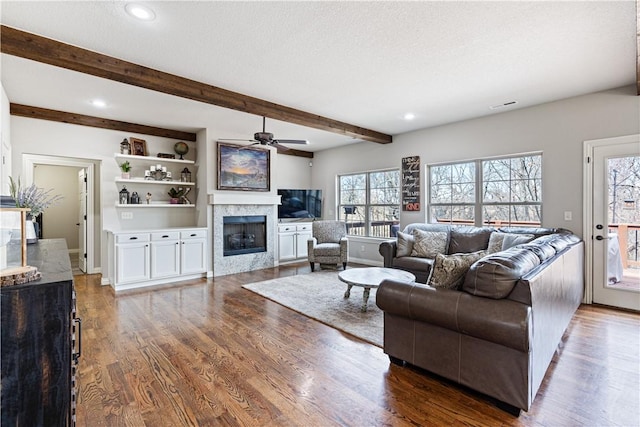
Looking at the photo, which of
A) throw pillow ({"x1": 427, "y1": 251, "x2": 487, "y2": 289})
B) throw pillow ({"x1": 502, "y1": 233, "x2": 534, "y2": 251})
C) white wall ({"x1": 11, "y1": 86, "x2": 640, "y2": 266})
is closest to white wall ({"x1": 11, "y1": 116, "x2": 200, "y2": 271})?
white wall ({"x1": 11, "y1": 86, "x2": 640, "y2": 266})

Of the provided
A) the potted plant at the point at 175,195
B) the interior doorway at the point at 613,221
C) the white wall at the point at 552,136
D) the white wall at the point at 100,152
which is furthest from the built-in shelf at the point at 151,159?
the interior doorway at the point at 613,221

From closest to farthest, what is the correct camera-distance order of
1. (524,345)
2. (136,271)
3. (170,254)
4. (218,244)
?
1. (524,345)
2. (136,271)
3. (170,254)
4. (218,244)

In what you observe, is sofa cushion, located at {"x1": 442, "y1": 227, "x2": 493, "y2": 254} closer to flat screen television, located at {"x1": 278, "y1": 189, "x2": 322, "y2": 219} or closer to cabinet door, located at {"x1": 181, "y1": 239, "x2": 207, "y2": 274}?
flat screen television, located at {"x1": 278, "y1": 189, "x2": 322, "y2": 219}

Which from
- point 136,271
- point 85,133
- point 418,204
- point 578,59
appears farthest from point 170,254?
point 578,59

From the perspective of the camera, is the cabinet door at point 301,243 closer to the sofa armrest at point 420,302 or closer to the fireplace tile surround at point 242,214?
the fireplace tile surround at point 242,214

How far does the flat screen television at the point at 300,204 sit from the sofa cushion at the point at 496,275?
5.19m

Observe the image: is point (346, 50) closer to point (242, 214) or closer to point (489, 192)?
point (489, 192)

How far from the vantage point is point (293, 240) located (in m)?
6.88

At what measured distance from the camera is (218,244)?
559cm

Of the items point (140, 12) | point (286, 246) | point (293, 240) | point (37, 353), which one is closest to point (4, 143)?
point (140, 12)

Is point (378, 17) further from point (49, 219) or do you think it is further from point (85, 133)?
point (49, 219)

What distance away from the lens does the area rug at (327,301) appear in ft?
10.4

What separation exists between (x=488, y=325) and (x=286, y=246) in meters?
5.19

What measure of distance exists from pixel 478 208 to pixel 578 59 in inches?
98.7
